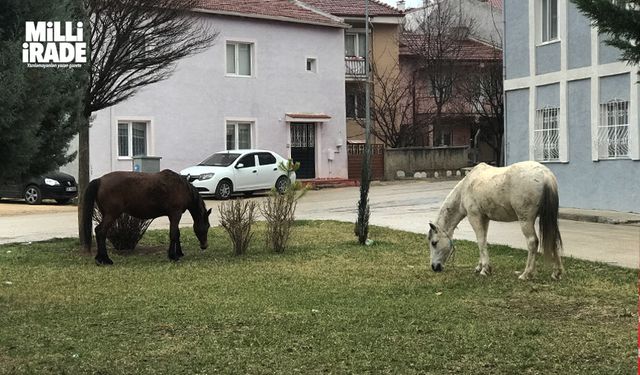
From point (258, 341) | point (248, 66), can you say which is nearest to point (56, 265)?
point (258, 341)

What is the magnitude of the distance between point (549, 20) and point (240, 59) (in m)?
14.8

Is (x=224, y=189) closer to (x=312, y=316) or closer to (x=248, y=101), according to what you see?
(x=248, y=101)

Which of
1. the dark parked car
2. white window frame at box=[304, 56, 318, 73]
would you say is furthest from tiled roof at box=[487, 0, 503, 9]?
the dark parked car

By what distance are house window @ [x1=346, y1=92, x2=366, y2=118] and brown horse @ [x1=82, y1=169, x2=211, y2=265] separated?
27184 mm

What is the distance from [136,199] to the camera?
12148 mm

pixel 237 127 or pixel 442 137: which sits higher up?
pixel 237 127

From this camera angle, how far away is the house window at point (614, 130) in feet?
59.5

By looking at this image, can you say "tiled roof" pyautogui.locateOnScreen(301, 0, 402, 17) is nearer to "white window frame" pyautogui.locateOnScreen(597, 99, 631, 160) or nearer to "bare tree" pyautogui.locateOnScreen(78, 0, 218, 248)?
"white window frame" pyautogui.locateOnScreen(597, 99, 631, 160)

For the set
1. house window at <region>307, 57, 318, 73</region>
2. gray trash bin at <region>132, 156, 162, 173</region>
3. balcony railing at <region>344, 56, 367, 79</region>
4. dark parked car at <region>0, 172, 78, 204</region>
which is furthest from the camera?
balcony railing at <region>344, 56, 367, 79</region>

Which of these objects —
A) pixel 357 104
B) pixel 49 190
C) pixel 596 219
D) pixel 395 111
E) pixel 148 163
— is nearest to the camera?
pixel 596 219

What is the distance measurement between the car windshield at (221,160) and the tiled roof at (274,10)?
5.51 meters

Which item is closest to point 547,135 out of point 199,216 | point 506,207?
point 506,207

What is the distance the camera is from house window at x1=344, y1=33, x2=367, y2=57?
130 ft

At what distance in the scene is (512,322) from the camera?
7.52 metres
